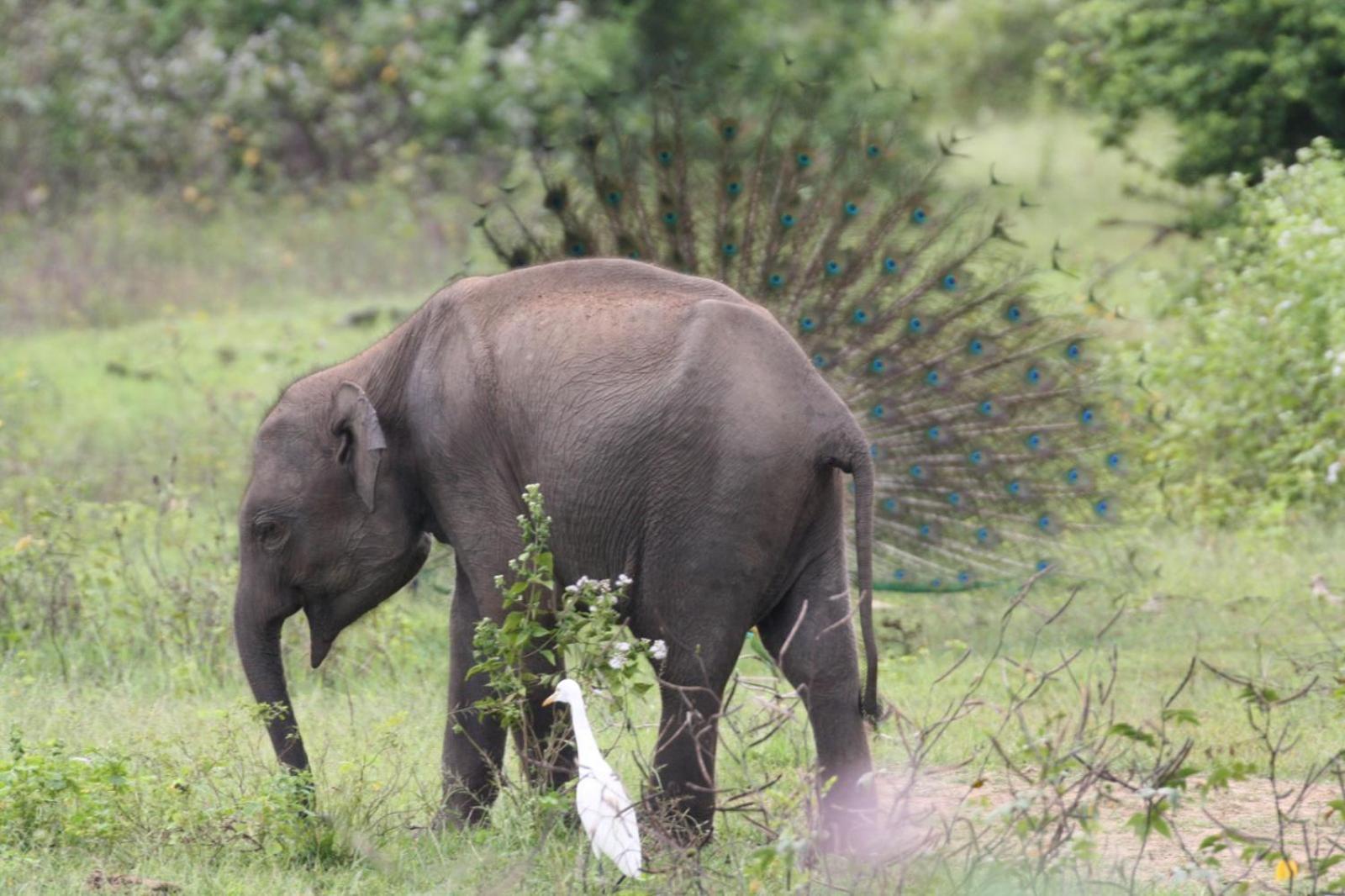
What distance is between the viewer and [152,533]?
9688 mm

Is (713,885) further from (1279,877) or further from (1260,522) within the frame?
(1260,522)

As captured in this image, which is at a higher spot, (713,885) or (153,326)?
(713,885)

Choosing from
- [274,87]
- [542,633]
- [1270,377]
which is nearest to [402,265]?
[274,87]

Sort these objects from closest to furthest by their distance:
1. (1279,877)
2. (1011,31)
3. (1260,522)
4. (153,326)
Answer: (1279,877)
(1260,522)
(153,326)
(1011,31)

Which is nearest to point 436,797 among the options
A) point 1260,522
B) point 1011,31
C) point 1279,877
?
point 1279,877

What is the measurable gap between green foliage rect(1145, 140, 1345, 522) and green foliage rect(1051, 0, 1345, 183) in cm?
162

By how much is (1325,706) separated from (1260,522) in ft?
8.14

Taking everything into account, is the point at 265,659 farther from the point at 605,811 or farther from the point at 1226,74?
the point at 1226,74

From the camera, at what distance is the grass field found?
4602 millimetres

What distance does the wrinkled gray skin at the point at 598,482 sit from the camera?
15.9 ft

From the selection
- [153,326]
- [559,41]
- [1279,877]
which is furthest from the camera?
[559,41]

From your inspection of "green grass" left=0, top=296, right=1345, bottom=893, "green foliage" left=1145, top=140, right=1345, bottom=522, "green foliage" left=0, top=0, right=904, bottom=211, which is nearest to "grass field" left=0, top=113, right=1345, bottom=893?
"green grass" left=0, top=296, right=1345, bottom=893

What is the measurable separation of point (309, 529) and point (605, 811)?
144 centimetres

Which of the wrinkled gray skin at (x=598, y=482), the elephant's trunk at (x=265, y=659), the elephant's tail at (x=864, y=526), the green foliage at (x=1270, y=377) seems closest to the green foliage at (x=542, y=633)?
the wrinkled gray skin at (x=598, y=482)
